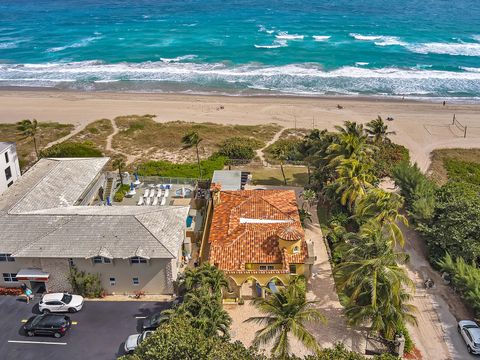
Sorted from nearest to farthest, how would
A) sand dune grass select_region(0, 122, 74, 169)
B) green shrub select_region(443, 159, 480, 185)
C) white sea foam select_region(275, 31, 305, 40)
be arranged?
green shrub select_region(443, 159, 480, 185), sand dune grass select_region(0, 122, 74, 169), white sea foam select_region(275, 31, 305, 40)

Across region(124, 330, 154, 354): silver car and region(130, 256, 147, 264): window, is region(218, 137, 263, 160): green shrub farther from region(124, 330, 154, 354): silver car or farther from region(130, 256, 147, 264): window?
region(124, 330, 154, 354): silver car

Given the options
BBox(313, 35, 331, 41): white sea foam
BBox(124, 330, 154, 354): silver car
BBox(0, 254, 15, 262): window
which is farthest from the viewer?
BBox(313, 35, 331, 41): white sea foam

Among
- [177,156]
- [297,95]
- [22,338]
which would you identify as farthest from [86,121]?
[22,338]

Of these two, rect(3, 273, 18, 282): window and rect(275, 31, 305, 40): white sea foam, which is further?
rect(275, 31, 305, 40): white sea foam

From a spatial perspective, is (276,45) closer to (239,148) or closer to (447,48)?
(447,48)

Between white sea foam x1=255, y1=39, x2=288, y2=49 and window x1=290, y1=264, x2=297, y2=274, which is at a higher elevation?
window x1=290, y1=264, x2=297, y2=274

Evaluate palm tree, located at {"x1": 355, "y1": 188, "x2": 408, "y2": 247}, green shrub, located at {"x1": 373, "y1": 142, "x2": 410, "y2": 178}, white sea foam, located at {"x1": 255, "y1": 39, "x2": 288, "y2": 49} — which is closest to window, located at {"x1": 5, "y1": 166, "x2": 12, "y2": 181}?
palm tree, located at {"x1": 355, "y1": 188, "x2": 408, "y2": 247}

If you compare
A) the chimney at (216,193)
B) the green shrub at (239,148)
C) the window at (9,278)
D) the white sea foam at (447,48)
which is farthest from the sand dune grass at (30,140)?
the white sea foam at (447,48)
